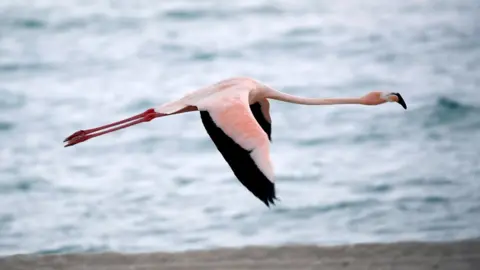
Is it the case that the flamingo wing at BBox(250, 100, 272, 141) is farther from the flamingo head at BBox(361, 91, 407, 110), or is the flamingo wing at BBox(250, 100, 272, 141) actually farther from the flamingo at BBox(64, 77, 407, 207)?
the flamingo head at BBox(361, 91, 407, 110)

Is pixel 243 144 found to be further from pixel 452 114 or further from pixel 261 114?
pixel 452 114

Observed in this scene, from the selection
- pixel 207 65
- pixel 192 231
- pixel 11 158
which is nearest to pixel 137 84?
pixel 207 65

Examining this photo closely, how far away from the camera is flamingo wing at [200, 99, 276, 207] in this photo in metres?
3.93

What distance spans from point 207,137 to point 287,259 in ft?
15.2

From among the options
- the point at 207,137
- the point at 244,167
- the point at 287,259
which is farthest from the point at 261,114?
the point at 207,137

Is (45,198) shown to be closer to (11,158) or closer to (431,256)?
(11,158)

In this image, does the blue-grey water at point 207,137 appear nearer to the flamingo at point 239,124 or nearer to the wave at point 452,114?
the wave at point 452,114

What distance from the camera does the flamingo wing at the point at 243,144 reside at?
393 centimetres

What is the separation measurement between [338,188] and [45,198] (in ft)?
8.63

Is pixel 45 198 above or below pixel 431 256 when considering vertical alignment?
above

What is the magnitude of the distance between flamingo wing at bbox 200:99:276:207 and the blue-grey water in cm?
413

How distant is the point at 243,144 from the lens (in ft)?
13.3

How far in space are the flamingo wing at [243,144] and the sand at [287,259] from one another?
265 cm

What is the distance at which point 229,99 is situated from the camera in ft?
14.2
